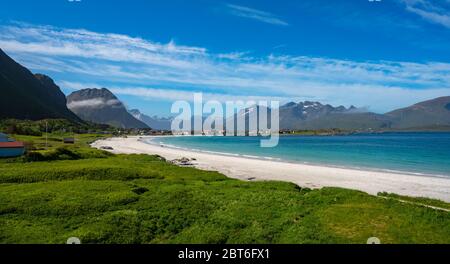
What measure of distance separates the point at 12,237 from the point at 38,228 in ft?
5.51

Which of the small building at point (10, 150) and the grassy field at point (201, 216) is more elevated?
the small building at point (10, 150)

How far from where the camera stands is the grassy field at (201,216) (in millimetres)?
20719

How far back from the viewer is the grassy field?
20719mm

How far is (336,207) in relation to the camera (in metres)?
26.1

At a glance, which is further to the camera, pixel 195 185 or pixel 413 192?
pixel 413 192

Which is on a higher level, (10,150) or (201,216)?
(10,150)

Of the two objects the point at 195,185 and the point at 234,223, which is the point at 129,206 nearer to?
the point at 234,223

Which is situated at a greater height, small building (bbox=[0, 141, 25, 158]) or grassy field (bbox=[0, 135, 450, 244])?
small building (bbox=[0, 141, 25, 158])

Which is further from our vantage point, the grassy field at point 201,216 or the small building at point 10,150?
the small building at point 10,150

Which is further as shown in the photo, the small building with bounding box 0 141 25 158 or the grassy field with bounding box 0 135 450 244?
the small building with bounding box 0 141 25 158

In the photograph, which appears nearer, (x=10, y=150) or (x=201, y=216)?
(x=201, y=216)

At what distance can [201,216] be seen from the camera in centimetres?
2508
